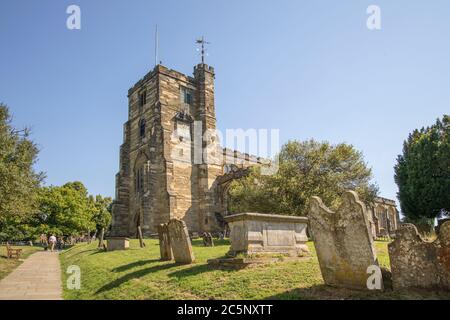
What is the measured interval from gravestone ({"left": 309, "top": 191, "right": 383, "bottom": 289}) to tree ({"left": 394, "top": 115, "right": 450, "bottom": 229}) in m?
22.7

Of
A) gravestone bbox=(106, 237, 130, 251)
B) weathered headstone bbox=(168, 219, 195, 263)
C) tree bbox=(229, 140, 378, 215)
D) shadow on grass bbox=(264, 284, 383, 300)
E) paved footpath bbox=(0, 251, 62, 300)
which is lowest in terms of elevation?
paved footpath bbox=(0, 251, 62, 300)

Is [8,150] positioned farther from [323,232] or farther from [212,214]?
[212,214]

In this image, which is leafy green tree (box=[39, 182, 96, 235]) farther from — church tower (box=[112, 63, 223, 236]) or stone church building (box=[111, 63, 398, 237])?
church tower (box=[112, 63, 223, 236])

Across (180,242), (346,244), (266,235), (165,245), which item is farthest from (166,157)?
(346,244)

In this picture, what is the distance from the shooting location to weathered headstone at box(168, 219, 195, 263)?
1052 centimetres

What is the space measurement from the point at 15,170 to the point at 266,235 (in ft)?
39.1

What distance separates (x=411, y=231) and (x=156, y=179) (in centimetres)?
2533

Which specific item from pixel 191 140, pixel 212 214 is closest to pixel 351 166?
pixel 212 214

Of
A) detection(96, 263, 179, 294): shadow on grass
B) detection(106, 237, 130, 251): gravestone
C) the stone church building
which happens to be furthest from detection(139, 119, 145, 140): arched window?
detection(96, 263, 179, 294): shadow on grass

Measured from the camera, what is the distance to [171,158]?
99.8 ft

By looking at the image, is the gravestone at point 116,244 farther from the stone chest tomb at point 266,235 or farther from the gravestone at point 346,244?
the gravestone at point 346,244

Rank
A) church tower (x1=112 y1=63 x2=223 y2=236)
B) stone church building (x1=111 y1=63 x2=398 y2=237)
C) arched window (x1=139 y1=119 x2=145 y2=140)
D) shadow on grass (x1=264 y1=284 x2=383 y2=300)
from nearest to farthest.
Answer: shadow on grass (x1=264 y1=284 x2=383 y2=300) < church tower (x1=112 y1=63 x2=223 y2=236) < stone church building (x1=111 y1=63 x2=398 y2=237) < arched window (x1=139 y1=119 x2=145 y2=140)

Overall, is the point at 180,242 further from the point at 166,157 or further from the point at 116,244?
the point at 166,157

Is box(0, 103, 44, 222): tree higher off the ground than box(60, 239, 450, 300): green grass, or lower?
higher
